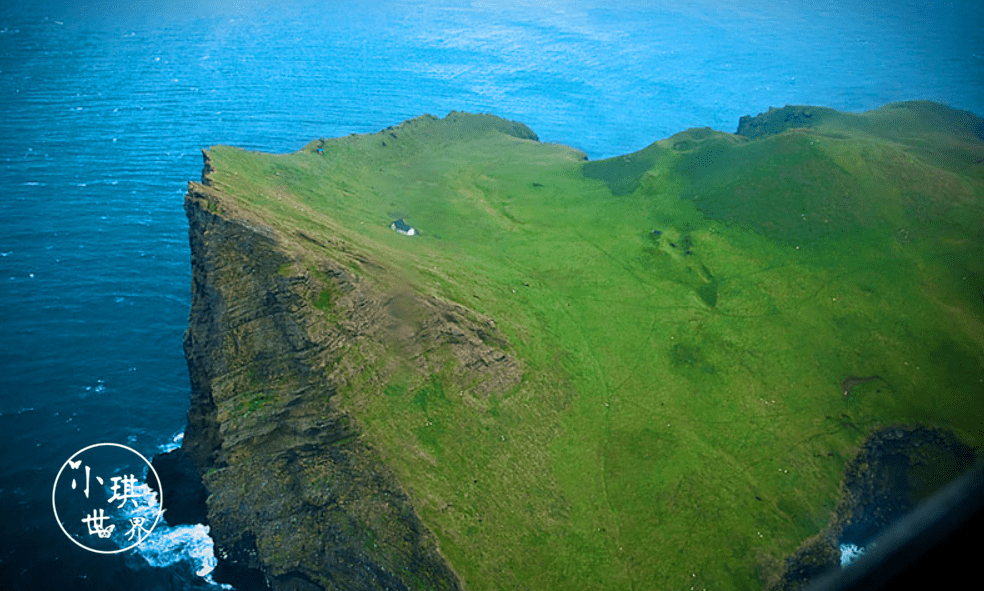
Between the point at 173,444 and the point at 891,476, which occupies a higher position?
the point at 891,476

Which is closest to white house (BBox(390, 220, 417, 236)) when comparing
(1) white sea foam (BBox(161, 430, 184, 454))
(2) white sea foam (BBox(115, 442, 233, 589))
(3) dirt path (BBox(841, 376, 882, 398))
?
(1) white sea foam (BBox(161, 430, 184, 454))

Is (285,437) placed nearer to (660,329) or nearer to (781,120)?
(660,329)

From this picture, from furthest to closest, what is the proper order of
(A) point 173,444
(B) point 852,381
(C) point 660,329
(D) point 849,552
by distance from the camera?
(C) point 660,329 < (A) point 173,444 < (B) point 852,381 < (D) point 849,552

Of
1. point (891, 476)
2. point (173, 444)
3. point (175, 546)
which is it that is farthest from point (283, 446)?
point (891, 476)

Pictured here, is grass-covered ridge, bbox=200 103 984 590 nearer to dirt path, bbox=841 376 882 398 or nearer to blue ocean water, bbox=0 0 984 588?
dirt path, bbox=841 376 882 398

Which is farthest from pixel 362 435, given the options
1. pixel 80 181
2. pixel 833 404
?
pixel 80 181

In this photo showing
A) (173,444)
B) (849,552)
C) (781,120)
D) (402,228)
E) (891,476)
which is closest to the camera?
(849,552)

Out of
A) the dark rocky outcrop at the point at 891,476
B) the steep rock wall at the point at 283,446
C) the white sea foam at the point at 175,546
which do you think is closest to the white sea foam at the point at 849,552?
the dark rocky outcrop at the point at 891,476
